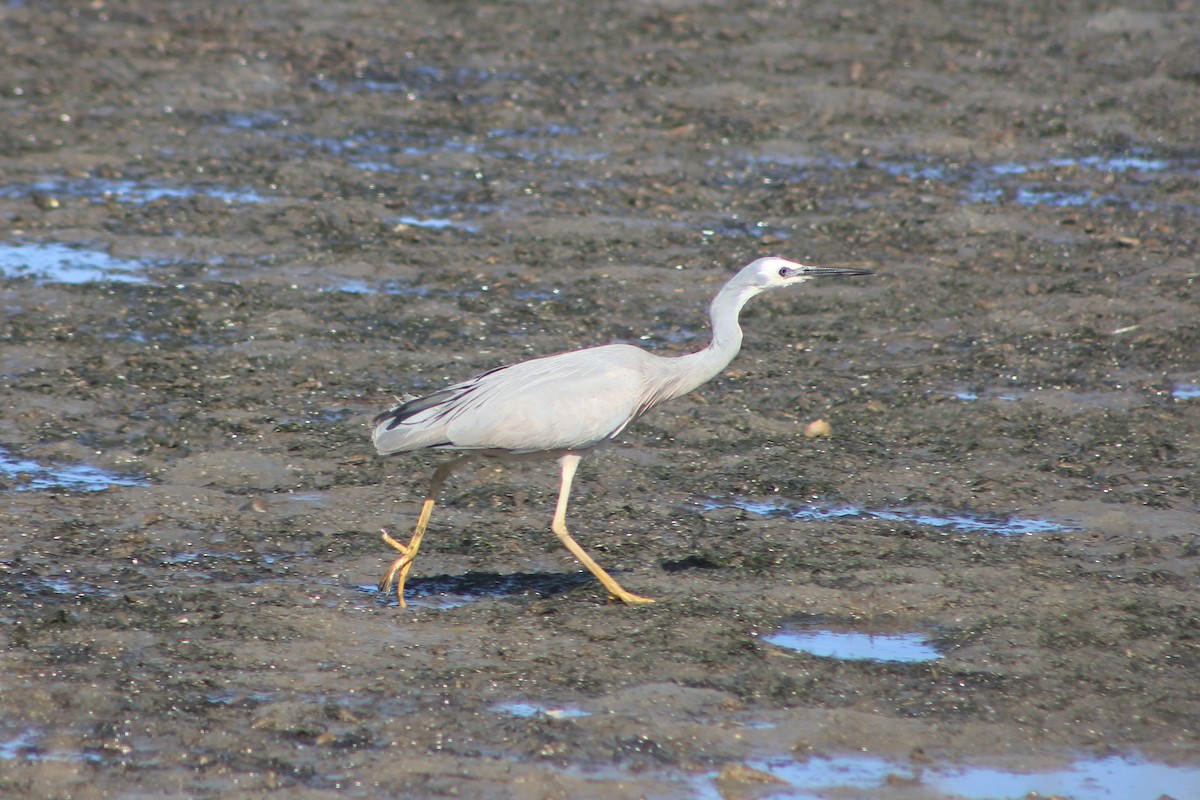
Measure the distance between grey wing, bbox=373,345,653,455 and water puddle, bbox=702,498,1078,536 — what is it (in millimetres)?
949

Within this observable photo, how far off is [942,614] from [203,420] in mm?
3750

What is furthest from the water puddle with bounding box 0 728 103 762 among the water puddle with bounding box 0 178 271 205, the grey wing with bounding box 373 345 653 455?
the water puddle with bounding box 0 178 271 205

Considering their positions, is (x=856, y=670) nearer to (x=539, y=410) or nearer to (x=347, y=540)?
(x=539, y=410)

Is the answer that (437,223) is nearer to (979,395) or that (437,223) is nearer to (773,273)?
(979,395)

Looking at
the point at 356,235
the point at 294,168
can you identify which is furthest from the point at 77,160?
the point at 356,235

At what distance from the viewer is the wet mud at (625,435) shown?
16.8 ft

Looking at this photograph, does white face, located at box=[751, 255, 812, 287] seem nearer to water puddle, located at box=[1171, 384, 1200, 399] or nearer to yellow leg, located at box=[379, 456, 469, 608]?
yellow leg, located at box=[379, 456, 469, 608]

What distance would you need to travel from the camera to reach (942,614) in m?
6.06

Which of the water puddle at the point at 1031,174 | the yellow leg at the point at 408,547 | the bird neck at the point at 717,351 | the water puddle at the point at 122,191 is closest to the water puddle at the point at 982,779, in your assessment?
the yellow leg at the point at 408,547

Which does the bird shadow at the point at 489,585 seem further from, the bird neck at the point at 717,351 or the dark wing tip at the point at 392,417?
the bird neck at the point at 717,351

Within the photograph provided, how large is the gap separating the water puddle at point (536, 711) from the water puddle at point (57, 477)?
261 centimetres

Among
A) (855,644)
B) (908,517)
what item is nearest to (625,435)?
(908,517)

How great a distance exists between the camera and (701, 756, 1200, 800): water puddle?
487 cm

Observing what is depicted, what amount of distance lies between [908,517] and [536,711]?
8.12 feet
